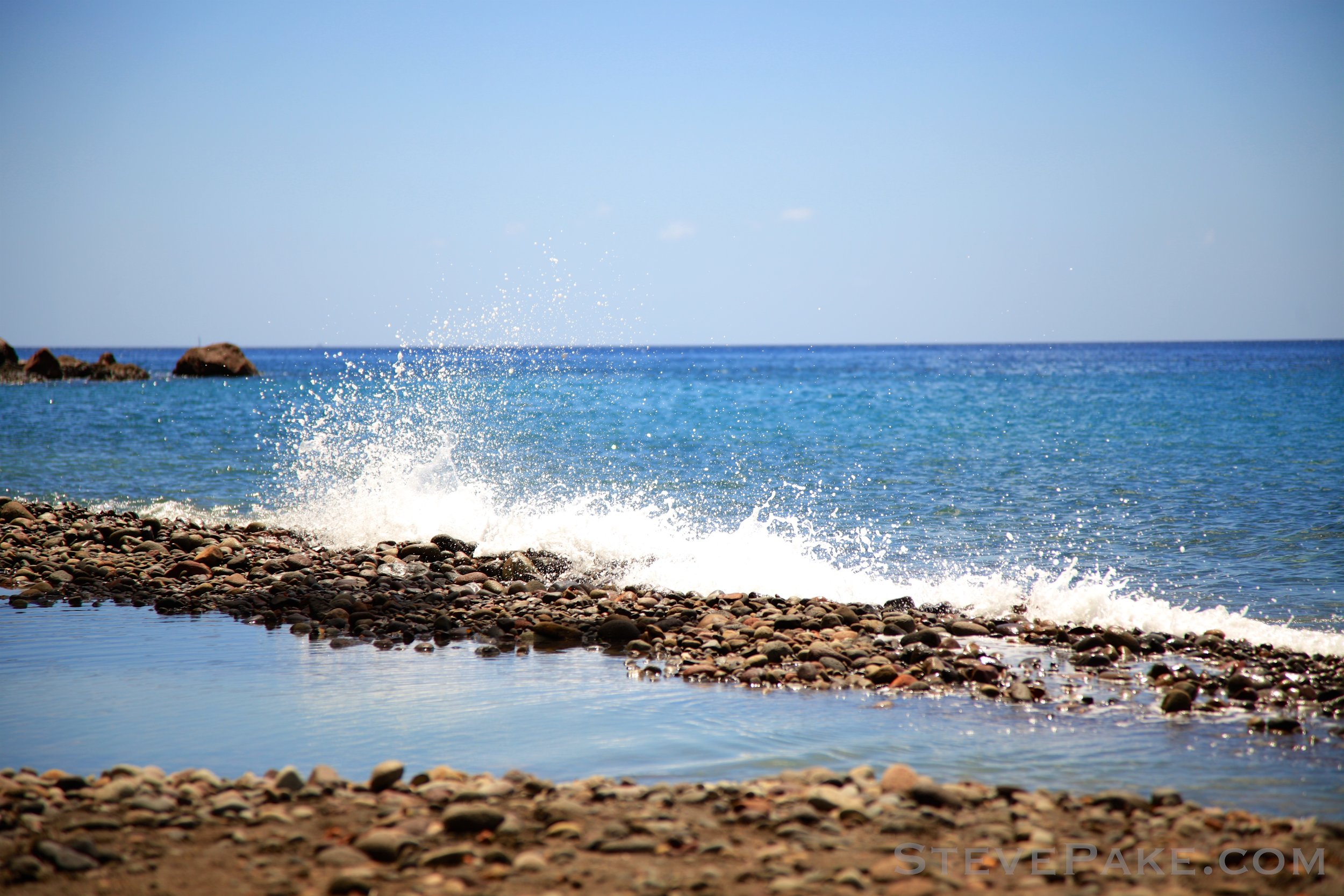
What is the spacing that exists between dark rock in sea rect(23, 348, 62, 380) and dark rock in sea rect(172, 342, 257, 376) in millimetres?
7152

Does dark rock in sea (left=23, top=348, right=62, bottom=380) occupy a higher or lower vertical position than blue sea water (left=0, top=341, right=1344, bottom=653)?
higher

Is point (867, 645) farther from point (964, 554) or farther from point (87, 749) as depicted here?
point (87, 749)

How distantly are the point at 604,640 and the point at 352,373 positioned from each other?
73.8 metres

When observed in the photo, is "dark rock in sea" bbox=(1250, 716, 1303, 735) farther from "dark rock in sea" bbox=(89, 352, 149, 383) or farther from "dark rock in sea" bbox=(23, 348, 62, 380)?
"dark rock in sea" bbox=(89, 352, 149, 383)

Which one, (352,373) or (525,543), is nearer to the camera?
A: (525,543)

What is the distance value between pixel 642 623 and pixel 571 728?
2.24m

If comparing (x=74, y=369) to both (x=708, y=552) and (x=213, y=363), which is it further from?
(x=708, y=552)

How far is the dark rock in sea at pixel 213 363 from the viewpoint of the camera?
59531 mm

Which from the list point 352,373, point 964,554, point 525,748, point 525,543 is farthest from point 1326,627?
point 352,373

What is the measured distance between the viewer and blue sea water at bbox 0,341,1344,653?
29.9 feet

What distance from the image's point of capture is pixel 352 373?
249 ft

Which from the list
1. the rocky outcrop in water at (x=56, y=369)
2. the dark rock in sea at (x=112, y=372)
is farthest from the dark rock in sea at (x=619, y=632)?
the dark rock in sea at (x=112, y=372)

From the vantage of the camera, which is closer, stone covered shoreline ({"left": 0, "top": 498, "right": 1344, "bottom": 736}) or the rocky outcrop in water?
stone covered shoreline ({"left": 0, "top": 498, "right": 1344, "bottom": 736})

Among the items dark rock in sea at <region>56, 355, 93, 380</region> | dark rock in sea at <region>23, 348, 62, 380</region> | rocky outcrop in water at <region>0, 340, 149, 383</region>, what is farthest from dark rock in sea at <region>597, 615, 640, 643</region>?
dark rock in sea at <region>56, 355, 93, 380</region>
